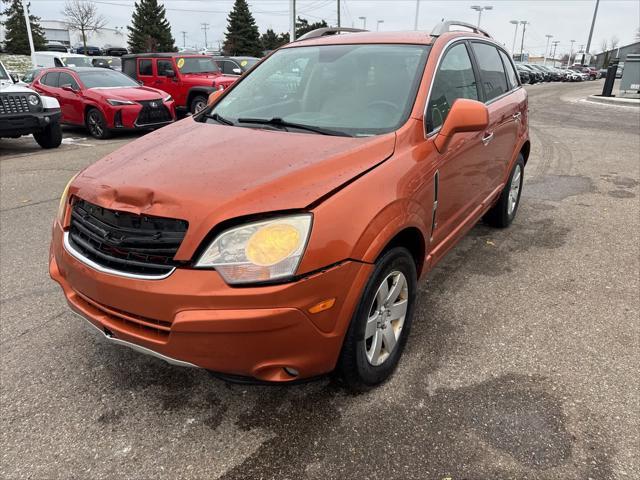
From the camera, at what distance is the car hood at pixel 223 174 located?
199 centimetres

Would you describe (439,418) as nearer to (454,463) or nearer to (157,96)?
(454,463)

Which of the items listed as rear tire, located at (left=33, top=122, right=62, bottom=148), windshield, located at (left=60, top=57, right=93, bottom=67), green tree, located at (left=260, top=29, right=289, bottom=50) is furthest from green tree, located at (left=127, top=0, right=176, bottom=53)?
rear tire, located at (left=33, top=122, right=62, bottom=148)

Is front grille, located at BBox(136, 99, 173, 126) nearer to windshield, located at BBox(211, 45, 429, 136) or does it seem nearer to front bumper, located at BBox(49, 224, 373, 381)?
windshield, located at BBox(211, 45, 429, 136)

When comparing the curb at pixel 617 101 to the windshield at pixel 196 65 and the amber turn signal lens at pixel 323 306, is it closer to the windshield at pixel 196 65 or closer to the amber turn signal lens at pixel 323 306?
the windshield at pixel 196 65

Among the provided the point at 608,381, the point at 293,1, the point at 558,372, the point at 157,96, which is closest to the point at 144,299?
the point at 558,372

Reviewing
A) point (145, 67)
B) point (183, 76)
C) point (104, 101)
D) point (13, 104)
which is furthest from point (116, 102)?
point (145, 67)

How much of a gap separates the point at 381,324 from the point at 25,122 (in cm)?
869

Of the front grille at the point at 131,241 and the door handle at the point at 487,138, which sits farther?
the door handle at the point at 487,138

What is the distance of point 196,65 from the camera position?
13984mm

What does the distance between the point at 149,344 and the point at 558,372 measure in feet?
7.08

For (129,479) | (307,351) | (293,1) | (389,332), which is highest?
(293,1)

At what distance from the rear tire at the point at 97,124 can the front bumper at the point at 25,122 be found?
4.14 feet

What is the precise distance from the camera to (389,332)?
8.35 ft

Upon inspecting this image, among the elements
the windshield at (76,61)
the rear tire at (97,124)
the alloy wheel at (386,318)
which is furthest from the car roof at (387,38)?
the windshield at (76,61)
